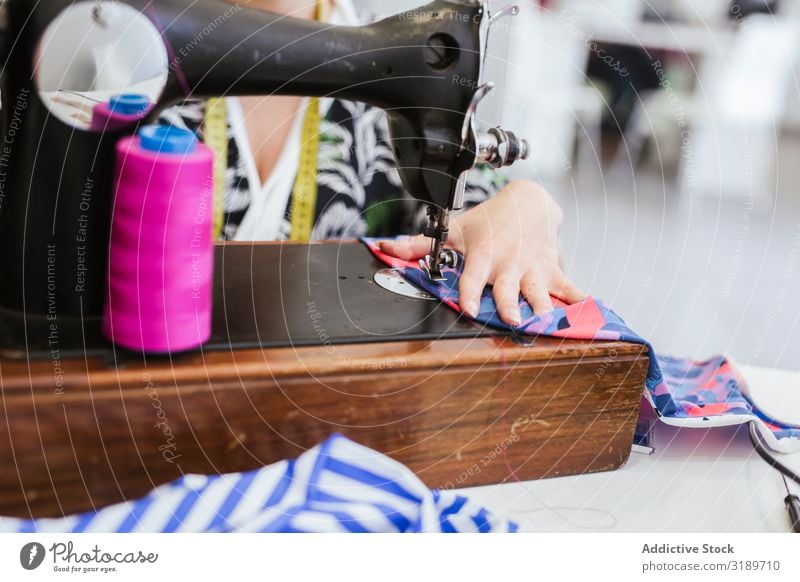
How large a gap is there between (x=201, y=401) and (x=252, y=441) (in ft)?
0.17

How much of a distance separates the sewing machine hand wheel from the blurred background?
736 mm

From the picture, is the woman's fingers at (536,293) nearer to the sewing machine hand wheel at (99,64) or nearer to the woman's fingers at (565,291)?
the woman's fingers at (565,291)

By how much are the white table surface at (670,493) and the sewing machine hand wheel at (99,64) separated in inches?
14.5

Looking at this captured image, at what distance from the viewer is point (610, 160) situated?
311cm

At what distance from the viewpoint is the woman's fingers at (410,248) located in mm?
727

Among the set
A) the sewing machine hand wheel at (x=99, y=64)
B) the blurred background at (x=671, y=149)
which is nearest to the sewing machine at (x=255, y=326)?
the sewing machine hand wheel at (x=99, y=64)

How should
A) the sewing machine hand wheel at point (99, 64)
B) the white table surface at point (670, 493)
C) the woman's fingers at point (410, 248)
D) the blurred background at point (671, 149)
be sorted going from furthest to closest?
the blurred background at point (671, 149)
the woman's fingers at point (410, 248)
the white table surface at point (670, 493)
the sewing machine hand wheel at point (99, 64)

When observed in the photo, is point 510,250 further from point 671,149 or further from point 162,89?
point 671,149

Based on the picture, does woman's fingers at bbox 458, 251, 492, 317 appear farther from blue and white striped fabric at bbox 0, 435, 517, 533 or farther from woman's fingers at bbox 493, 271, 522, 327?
blue and white striped fabric at bbox 0, 435, 517, 533

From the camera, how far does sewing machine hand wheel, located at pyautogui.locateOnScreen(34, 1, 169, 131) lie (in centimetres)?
48
